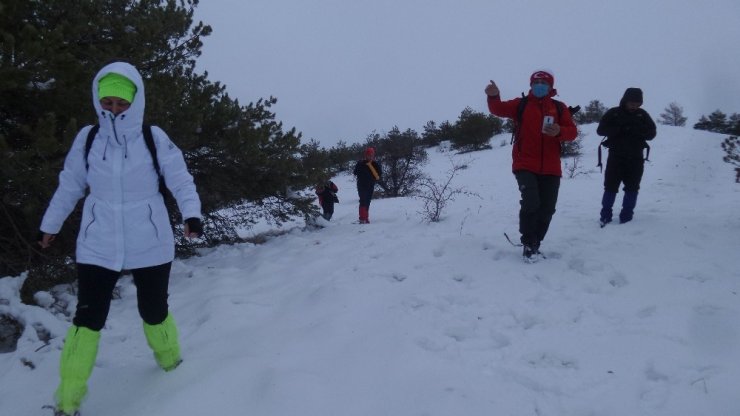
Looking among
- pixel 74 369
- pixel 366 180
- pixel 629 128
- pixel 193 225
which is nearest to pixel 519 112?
pixel 629 128

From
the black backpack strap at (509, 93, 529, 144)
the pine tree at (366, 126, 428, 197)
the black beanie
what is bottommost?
the pine tree at (366, 126, 428, 197)

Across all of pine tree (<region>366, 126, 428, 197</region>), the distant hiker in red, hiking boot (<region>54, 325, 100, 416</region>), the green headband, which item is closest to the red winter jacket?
the green headband

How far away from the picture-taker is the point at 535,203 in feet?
14.2

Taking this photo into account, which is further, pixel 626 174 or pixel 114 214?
pixel 626 174

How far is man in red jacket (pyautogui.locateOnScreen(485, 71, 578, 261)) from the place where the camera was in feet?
14.3

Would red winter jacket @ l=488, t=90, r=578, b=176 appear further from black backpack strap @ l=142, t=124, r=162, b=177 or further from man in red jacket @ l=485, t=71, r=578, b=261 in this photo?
black backpack strap @ l=142, t=124, r=162, b=177

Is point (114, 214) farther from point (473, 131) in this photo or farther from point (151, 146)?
point (473, 131)

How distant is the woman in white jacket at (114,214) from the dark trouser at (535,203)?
9.83ft

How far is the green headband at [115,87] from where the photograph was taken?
255cm

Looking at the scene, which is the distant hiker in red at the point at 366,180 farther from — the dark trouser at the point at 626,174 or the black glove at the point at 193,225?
the black glove at the point at 193,225

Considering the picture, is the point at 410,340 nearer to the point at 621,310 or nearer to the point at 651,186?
the point at 621,310

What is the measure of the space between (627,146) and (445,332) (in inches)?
144

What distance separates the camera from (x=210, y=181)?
6367 millimetres

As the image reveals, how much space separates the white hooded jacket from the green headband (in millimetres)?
31
